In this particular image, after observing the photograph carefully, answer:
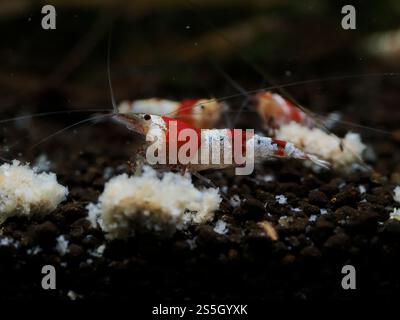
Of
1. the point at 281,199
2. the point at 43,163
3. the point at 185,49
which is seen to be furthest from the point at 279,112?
the point at 185,49

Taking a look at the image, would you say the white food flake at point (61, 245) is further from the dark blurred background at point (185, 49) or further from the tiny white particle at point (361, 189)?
the dark blurred background at point (185, 49)

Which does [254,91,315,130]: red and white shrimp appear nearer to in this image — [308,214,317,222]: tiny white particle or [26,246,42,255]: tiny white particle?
[308,214,317,222]: tiny white particle

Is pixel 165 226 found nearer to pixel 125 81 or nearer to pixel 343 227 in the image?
pixel 343 227

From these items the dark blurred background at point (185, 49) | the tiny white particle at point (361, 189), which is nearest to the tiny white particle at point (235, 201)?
the tiny white particle at point (361, 189)

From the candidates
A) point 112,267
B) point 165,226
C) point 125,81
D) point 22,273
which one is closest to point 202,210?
point 165,226

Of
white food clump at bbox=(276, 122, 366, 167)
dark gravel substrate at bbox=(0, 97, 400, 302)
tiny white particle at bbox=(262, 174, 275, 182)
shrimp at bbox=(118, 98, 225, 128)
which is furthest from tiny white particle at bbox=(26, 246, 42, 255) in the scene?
white food clump at bbox=(276, 122, 366, 167)
